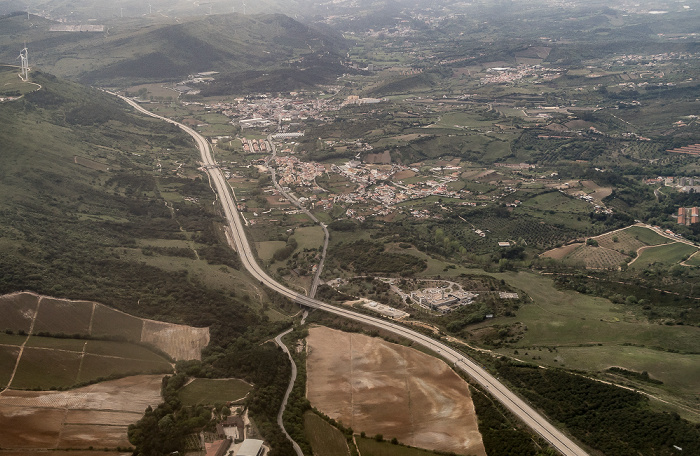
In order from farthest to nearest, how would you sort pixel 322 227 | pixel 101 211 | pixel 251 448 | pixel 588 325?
pixel 322 227 → pixel 101 211 → pixel 588 325 → pixel 251 448

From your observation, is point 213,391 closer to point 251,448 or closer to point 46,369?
point 251,448

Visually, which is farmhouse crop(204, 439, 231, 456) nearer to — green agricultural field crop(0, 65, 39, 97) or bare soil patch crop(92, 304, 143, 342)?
bare soil patch crop(92, 304, 143, 342)

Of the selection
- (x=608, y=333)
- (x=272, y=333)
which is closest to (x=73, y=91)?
(x=272, y=333)

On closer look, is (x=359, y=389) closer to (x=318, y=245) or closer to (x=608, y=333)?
(x=608, y=333)

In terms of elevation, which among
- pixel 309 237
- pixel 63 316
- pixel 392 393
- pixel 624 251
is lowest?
pixel 309 237

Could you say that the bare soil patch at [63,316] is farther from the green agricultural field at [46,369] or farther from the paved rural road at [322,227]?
the paved rural road at [322,227]

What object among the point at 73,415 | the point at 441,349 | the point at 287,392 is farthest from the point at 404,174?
the point at 73,415

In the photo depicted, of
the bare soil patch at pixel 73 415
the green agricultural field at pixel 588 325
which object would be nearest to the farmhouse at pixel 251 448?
the bare soil patch at pixel 73 415
